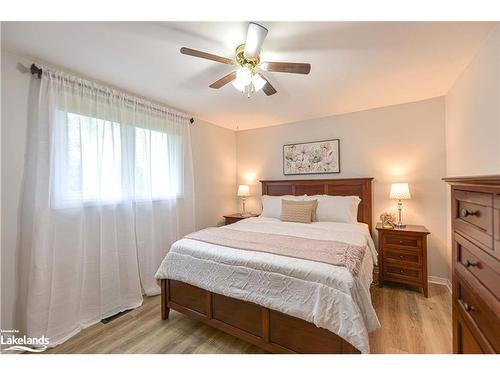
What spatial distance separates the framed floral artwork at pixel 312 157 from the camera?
3240 mm

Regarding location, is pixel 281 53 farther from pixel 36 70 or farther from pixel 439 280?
pixel 439 280

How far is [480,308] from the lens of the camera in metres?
0.79

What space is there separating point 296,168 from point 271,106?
1140 millimetres

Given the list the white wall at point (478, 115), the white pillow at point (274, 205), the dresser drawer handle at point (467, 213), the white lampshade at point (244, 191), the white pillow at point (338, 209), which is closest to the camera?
the dresser drawer handle at point (467, 213)

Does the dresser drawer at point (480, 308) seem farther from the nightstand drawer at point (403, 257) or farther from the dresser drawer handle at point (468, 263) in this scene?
the nightstand drawer at point (403, 257)

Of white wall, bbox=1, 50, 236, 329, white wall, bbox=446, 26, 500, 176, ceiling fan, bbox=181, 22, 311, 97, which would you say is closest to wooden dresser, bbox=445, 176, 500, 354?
white wall, bbox=446, 26, 500, 176

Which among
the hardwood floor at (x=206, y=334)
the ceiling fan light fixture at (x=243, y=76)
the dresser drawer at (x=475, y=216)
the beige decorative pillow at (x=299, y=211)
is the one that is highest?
the ceiling fan light fixture at (x=243, y=76)

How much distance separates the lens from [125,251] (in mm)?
2273

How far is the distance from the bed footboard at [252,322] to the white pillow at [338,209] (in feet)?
5.50

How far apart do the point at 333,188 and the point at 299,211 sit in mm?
762

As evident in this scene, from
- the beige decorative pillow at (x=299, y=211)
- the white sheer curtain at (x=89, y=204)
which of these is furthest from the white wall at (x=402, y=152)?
the white sheer curtain at (x=89, y=204)

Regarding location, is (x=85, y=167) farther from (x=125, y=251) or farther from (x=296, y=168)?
(x=296, y=168)

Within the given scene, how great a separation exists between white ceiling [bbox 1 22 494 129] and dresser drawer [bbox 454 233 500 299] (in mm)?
1403

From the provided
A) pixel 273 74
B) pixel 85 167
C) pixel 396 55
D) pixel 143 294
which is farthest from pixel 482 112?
pixel 143 294
